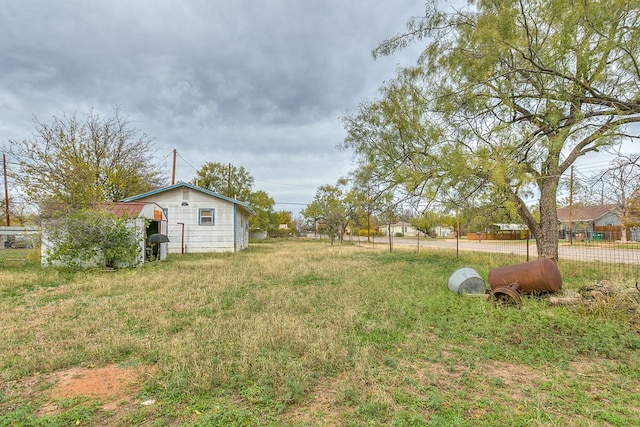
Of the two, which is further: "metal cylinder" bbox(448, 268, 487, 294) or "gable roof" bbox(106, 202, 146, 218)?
"gable roof" bbox(106, 202, 146, 218)

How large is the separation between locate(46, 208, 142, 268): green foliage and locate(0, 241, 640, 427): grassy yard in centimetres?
345

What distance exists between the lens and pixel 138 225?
1023 cm

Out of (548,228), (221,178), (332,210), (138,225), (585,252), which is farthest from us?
(221,178)

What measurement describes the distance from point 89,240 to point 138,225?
141 cm

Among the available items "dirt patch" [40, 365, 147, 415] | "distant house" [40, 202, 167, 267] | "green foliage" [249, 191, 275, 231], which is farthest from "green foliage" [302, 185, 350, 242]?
"dirt patch" [40, 365, 147, 415]

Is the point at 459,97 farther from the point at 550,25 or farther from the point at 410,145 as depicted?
the point at 410,145

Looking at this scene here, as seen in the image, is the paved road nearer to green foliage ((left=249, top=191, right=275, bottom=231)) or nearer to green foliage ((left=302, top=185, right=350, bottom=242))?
green foliage ((left=302, top=185, right=350, bottom=242))

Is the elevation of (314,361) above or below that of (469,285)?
below

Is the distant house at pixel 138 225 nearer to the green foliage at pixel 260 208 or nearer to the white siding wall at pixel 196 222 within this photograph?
the white siding wall at pixel 196 222

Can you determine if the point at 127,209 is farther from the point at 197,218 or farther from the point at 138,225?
the point at 197,218

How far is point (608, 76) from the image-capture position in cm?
406

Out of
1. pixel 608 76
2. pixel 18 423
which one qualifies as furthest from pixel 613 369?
pixel 18 423

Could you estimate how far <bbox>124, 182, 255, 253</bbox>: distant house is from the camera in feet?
52.0

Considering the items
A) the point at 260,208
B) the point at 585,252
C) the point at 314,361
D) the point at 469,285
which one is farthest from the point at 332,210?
the point at 314,361
